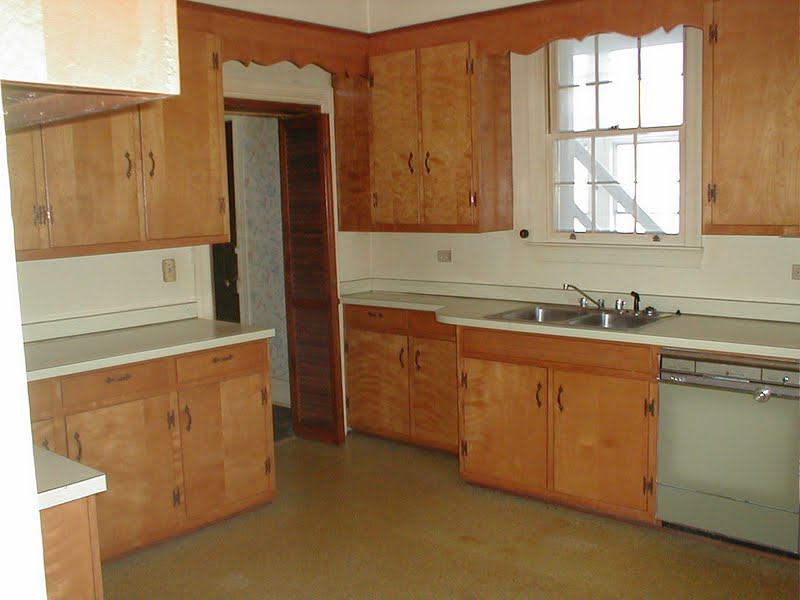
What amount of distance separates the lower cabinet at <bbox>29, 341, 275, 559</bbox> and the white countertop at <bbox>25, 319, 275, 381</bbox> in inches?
1.9

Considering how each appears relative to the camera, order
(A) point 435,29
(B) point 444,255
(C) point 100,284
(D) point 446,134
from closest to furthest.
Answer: (C) point 100,284 < (D) point 446,134 < (A) point 435,29 < (B) point 444,255

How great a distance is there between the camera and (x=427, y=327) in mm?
4984

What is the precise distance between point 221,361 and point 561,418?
66.1 inches

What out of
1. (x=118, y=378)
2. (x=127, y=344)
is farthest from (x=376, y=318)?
(x=118, y=378)

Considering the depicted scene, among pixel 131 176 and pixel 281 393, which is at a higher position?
pixel 131 176

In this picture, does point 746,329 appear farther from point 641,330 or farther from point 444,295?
point 444,295

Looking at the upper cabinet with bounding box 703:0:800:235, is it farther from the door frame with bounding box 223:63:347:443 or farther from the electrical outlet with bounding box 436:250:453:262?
the door frame with bounding box 223:63:347:443

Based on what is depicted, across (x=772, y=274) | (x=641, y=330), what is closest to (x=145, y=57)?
(x=641, y=330)

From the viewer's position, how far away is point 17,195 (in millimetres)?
3461

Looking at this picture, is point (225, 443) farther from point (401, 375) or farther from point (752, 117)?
point (752, 117)

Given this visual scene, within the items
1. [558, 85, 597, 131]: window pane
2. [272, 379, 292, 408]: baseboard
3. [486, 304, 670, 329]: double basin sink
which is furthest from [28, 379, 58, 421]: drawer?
[558, 85, 597, 131]: window pane

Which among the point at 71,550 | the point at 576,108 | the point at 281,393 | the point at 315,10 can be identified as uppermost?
the point at 315,10

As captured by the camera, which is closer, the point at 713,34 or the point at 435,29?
the point at 713,34

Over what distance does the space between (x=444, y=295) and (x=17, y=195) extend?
8.82 feet
